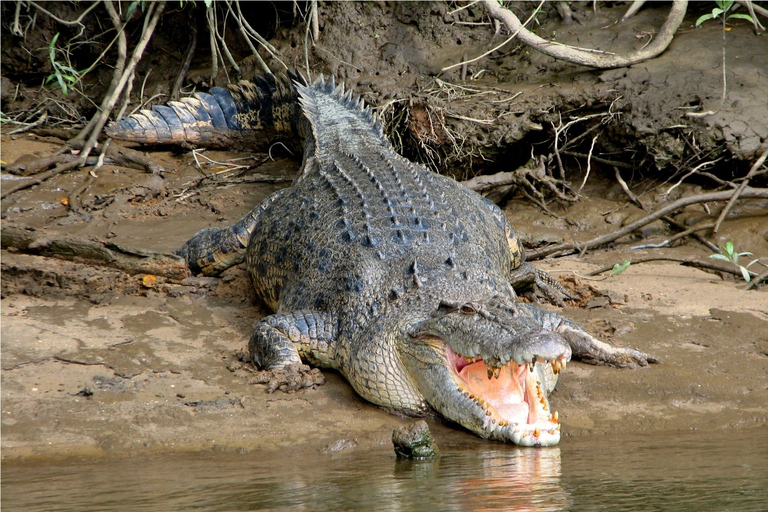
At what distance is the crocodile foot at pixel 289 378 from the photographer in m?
3.93

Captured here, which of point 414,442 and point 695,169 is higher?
point 695,169

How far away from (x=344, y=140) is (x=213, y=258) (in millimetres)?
1540

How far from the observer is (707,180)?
668 centimetres

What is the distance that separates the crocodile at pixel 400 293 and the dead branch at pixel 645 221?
50 centimetres

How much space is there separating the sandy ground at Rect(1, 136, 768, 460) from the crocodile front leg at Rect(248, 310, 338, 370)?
0.13 metres

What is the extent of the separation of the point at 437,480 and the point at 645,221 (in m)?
4.00

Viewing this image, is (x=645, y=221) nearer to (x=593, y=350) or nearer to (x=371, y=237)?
(x=593, y=350)

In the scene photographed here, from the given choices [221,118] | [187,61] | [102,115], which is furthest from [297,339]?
[187,61]

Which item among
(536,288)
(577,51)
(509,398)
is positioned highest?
(577,51)

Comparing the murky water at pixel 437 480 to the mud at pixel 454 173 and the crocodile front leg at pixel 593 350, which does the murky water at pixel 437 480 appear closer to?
the mud at pixel 454 173

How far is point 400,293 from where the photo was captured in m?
4.10

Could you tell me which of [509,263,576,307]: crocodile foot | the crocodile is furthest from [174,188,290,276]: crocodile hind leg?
[509,263,576,307]: crocodile foot

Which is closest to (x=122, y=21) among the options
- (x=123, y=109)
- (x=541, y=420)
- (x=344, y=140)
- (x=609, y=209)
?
(x=123, y=109)

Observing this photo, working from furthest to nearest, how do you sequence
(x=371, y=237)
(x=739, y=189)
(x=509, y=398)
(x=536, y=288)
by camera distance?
(x=739, y=189) → (x=536, y=288) → (x=371, y=237) → (x=509, y=398)
